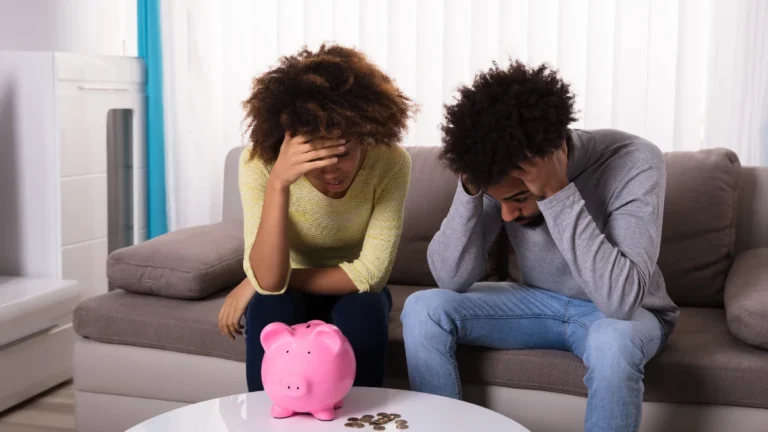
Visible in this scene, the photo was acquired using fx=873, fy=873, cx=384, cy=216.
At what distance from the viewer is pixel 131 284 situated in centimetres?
230

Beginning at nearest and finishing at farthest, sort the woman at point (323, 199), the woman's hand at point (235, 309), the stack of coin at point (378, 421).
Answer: the stack of coin at point (378, 421) < the woman at point (323, 199) < the woman's hand at point (235, 309)

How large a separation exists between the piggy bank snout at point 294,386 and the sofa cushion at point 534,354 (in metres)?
0.59

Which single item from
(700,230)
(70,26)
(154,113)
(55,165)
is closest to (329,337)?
(700,230)

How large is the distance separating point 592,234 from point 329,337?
55 cm

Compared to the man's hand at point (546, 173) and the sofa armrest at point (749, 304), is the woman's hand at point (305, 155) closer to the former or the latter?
the man's hand at point (546, 173)

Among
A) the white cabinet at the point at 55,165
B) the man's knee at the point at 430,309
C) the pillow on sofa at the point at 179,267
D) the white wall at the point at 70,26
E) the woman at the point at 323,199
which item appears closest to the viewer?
the woman at the point at 323,199

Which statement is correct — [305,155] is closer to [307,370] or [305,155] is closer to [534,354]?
[307,370]

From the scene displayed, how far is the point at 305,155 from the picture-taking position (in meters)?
1.70

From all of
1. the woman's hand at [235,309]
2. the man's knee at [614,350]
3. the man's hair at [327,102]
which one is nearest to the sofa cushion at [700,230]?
the man's knee at [614,350]

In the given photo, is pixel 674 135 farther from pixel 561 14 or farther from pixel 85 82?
pixel 85 82

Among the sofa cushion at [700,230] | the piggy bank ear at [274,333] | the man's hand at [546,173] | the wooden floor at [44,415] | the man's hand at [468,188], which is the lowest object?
the wooden floor at [44,415]

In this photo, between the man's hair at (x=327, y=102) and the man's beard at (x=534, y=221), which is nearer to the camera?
the man's hair at (x=327, y=102)

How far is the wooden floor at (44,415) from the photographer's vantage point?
2477 mm

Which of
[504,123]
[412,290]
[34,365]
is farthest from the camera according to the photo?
[34,365]
